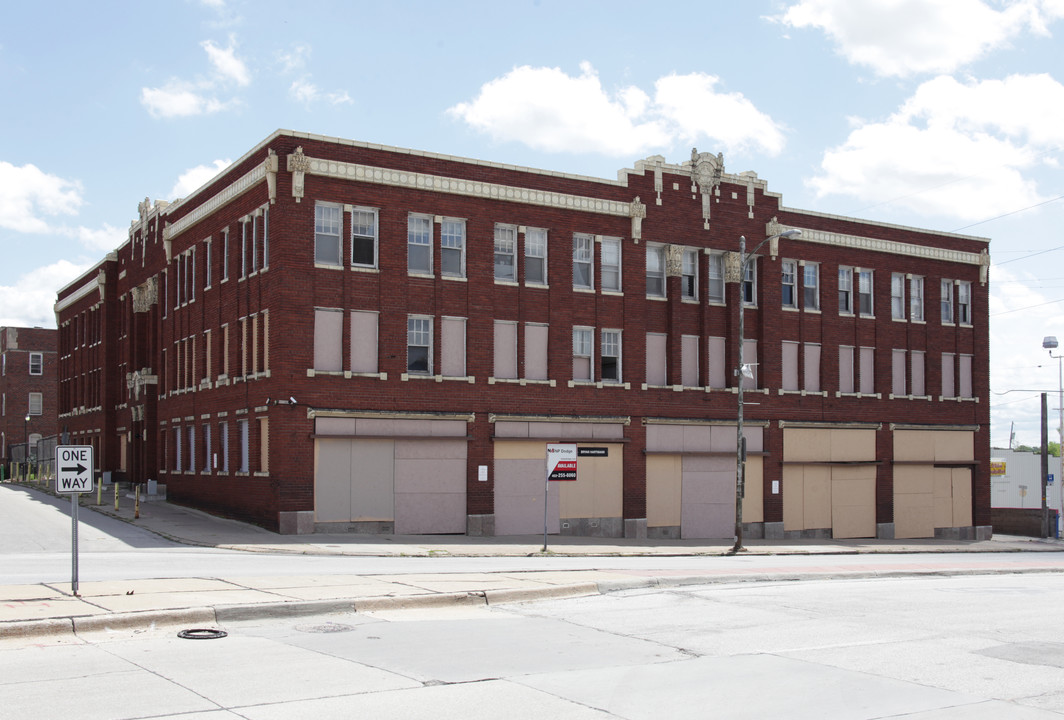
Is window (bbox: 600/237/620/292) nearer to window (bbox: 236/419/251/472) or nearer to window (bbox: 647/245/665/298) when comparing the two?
window (bbox: 647/245/665/298)

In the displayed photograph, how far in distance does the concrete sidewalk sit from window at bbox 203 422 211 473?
3123mm

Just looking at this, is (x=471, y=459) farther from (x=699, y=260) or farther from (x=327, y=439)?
(x=699, y=260)

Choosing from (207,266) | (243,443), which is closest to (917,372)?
(243,443)

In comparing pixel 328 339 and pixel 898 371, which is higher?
pixel 328 339

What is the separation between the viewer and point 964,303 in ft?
156

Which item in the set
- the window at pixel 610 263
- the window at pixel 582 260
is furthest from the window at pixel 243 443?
the window at pixel 610 263

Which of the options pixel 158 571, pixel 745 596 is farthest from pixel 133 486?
pixel 745 596

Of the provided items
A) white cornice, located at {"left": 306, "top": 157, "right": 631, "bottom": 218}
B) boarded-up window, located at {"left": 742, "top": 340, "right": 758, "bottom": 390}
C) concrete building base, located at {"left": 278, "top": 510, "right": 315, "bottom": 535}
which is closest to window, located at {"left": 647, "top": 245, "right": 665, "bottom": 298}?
white cornice, located at {"left": 306, "top": 157, "right": 631, "bottom": 218}

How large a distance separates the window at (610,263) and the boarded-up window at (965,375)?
18649 millimetres

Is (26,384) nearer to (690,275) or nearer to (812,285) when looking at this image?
(690,275)

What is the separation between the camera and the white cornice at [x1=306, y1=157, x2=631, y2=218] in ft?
106

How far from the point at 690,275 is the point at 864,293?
9.12 meters

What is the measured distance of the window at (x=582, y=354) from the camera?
36844 millimetres

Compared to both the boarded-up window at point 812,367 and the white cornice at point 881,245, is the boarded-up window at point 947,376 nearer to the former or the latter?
the white cornice at point 881,245
